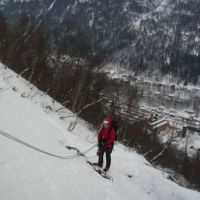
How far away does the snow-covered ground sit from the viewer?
682cm

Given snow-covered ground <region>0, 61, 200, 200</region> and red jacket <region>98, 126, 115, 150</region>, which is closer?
snow-covered ground <region>0, 61, 200, 200</region>

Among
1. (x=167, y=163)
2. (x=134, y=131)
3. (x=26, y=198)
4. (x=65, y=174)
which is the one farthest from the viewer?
(x=167, y=163)

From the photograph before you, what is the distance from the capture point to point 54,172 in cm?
800

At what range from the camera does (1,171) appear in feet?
21.8

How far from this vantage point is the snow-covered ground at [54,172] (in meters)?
6.82

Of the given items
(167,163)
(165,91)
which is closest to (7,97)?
(167,163)

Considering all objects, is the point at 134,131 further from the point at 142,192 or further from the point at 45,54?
the point at 142,192

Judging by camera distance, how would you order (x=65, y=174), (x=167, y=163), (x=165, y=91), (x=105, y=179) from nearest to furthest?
(x=65, y=174)
(x=105, y=179)
(x=167, y=163)
(x=165, y=91)

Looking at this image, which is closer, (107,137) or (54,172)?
(54,172)

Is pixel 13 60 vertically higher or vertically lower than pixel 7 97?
lower

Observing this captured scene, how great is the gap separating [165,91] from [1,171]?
190954mm

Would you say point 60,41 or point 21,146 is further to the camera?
point 60,41

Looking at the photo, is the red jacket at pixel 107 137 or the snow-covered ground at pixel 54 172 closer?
the snow-covered ground at pixel 54 172

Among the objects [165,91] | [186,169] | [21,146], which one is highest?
[21,146]
